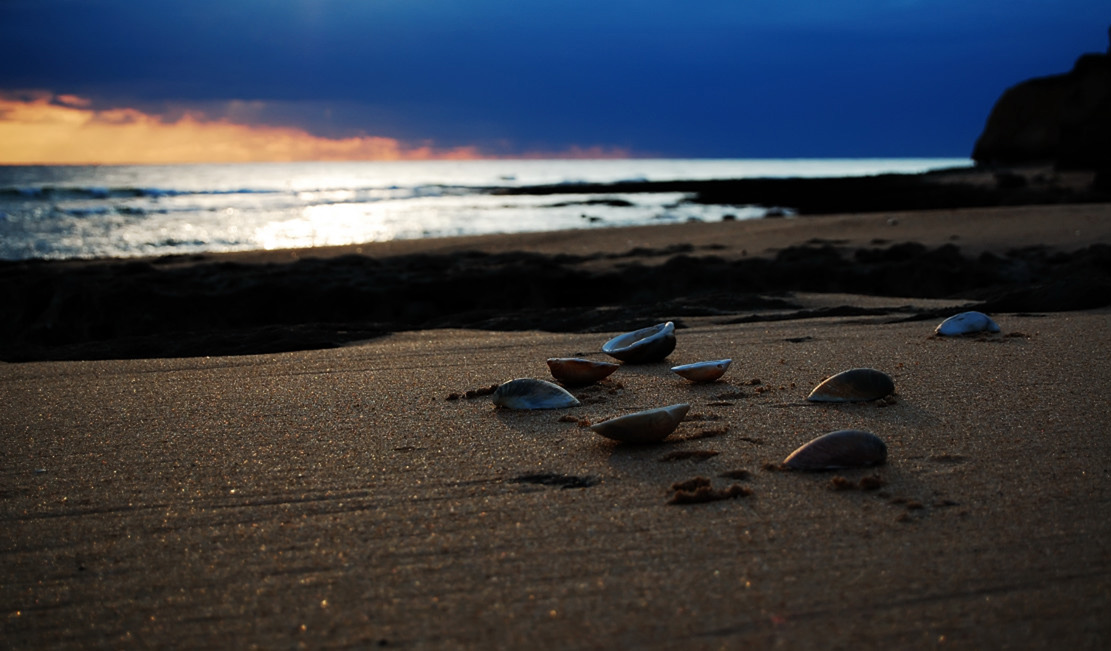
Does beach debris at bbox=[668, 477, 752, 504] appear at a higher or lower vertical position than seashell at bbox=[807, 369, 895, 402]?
lower

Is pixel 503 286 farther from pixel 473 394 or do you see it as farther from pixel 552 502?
pixel 552 502

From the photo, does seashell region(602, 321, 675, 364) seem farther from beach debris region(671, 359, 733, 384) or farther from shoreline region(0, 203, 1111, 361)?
shoreline region(0, 203, 1111, 361)

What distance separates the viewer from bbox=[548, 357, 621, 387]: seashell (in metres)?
2.72

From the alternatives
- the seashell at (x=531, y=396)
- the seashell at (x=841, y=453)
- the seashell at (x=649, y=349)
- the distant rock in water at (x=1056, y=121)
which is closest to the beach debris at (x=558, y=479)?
the seashell at (x=841, y=453)

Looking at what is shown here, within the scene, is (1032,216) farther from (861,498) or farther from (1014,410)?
(861,498)

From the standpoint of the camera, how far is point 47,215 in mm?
20031

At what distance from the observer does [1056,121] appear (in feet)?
154

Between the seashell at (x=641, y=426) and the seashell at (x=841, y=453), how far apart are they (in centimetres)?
32

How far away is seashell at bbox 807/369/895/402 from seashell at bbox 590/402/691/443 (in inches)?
25.4

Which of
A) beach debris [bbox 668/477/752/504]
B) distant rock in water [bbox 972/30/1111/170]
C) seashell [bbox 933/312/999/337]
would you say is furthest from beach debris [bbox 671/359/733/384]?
distant rock in water [bbox 972/30/1111/170]

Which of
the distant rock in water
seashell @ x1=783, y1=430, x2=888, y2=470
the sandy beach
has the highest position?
the distant rock in water

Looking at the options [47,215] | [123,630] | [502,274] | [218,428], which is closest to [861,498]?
[123,630]

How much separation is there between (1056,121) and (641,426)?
181 feet

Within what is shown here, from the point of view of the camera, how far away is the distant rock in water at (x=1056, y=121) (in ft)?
88.3
